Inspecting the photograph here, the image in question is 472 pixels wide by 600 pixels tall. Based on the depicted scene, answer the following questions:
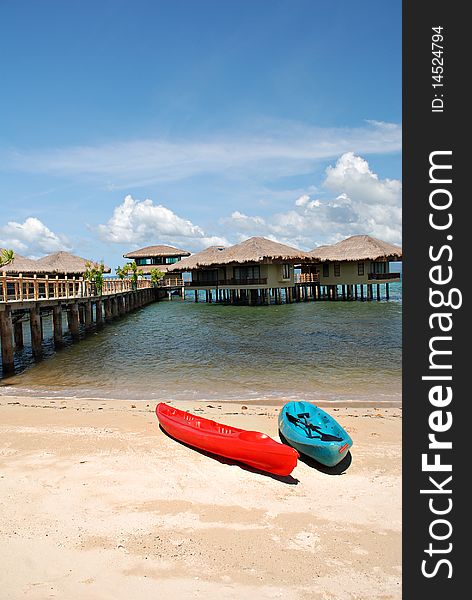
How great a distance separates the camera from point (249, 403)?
38.8 feet

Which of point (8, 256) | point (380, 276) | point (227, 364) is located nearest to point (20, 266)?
point (8, 256)

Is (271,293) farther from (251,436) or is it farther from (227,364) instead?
(251,436)

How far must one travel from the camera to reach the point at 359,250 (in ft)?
154

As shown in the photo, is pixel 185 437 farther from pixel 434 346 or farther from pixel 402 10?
pixel 402 10

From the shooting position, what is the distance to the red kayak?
6.59 m

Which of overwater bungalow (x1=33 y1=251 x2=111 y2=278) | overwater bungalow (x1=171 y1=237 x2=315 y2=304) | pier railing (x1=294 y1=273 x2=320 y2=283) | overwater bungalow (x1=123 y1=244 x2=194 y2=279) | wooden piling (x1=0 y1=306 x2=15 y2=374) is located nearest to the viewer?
wooden piling (x1=0 y1=306 x2=15 y2=374)

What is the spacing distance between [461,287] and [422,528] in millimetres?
2045

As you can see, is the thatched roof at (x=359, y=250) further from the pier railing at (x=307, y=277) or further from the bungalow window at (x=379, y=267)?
the pier railing at (x=307, y=277)

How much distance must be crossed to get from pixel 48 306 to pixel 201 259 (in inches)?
1132

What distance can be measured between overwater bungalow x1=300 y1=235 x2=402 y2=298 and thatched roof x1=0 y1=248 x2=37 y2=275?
26.6m

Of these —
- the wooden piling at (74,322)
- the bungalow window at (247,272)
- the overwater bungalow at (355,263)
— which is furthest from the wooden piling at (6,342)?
the overwater bungalow at (355,263)

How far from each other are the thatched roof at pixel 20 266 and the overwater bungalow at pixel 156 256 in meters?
24.7

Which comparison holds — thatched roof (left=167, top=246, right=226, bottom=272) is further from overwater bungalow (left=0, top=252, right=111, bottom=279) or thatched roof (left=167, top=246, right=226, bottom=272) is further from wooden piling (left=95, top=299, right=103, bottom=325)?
wooden piling (left=95, top=299, right=103, bottom=325)

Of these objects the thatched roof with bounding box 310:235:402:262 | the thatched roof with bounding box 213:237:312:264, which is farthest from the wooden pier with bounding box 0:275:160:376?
the thatched roof with bounding box 310:235:402:262
